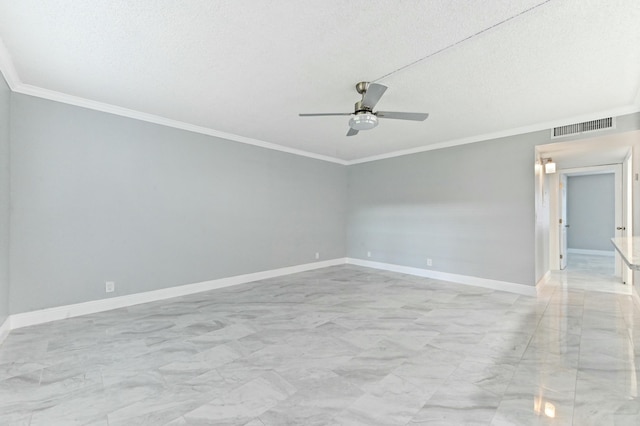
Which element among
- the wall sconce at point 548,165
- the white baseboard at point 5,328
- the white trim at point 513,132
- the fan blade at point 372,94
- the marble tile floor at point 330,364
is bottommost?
the marble tile floor at point 330,364

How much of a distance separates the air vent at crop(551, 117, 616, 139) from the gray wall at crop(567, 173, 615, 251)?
18.8ft

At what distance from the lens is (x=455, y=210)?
5.12 m

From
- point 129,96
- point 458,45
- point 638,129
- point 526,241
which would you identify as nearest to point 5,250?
point 129,96

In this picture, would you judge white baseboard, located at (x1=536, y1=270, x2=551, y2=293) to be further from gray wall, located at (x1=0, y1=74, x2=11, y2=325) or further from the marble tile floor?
gray wall, located at (x1=0, y1=74, x2=11, y2=325)

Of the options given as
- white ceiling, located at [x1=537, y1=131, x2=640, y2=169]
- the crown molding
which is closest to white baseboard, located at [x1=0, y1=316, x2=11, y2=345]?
the crown molding

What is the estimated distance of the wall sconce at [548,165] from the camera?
493 cm

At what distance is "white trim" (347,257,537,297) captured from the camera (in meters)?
4.33

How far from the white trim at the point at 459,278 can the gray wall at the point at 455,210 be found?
75 millimetres

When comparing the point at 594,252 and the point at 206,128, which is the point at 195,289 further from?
the point at 594,252

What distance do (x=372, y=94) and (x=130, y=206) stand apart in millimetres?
3361

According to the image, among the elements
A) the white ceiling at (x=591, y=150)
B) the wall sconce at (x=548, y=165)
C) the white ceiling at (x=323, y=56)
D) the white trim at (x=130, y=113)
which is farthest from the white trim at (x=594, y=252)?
the white trim at (x=130, y=113)

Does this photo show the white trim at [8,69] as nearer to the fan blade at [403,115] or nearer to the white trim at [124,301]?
the white trim at [124,301]

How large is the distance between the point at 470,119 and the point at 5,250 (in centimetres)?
559

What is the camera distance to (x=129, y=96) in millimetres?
3277
